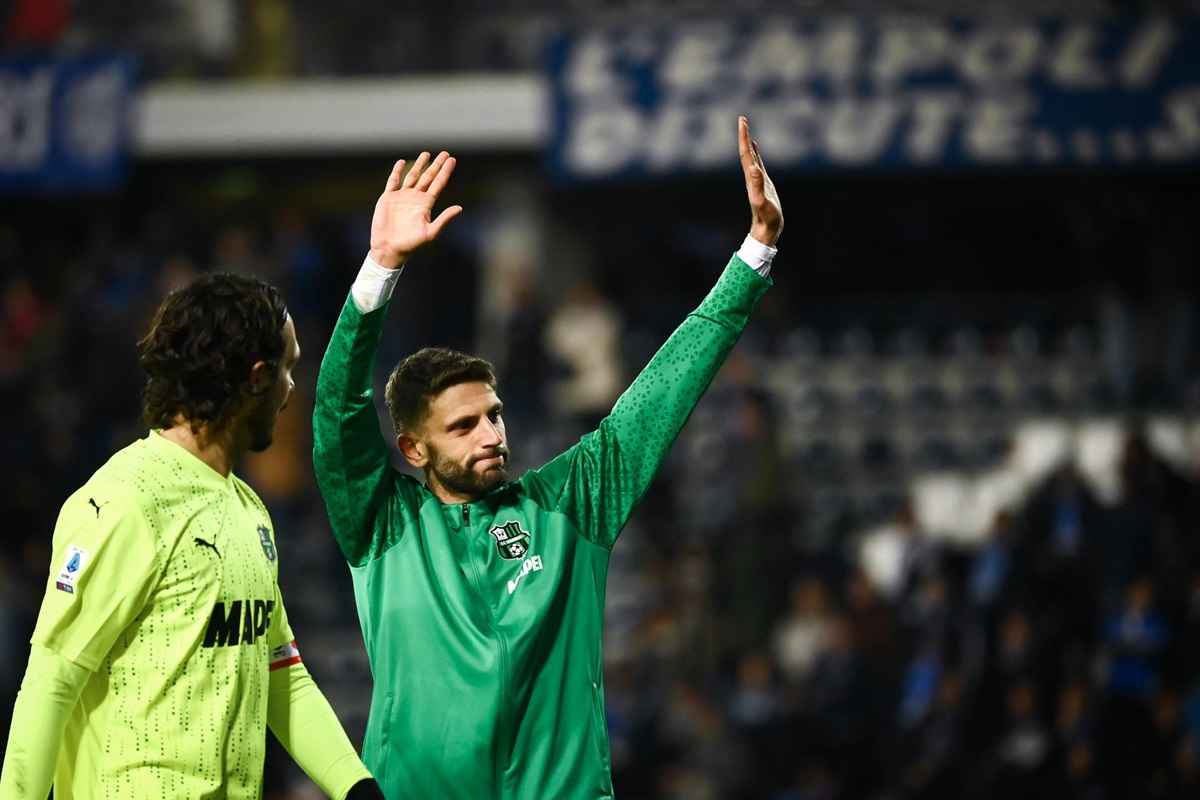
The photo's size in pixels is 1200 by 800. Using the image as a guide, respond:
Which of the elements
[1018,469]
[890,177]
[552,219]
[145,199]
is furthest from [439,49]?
[1018,469]

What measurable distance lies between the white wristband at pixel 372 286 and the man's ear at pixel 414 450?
0.43 m

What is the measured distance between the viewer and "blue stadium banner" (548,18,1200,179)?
44.6 ft

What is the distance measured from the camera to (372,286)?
3664 mm

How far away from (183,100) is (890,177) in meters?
5.67

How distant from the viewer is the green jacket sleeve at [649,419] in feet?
13.4

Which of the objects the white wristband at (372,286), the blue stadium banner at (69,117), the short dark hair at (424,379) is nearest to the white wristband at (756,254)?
the short dark hair at (424,379)

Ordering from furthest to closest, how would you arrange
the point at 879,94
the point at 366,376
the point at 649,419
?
the point at 879,94 → the point at 649,419 → the point at 366,376

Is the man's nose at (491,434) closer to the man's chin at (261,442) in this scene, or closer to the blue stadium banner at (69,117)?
the man's chin at (261,442)

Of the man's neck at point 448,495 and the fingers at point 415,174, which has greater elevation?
the fingers at point 415,174

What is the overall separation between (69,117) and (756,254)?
11769mm

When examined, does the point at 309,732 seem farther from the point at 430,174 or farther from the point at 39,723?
the point at 430,174

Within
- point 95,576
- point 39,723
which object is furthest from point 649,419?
point 39,723

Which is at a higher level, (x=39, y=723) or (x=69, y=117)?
(x=69, y=117)

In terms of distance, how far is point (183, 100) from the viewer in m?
15.2
